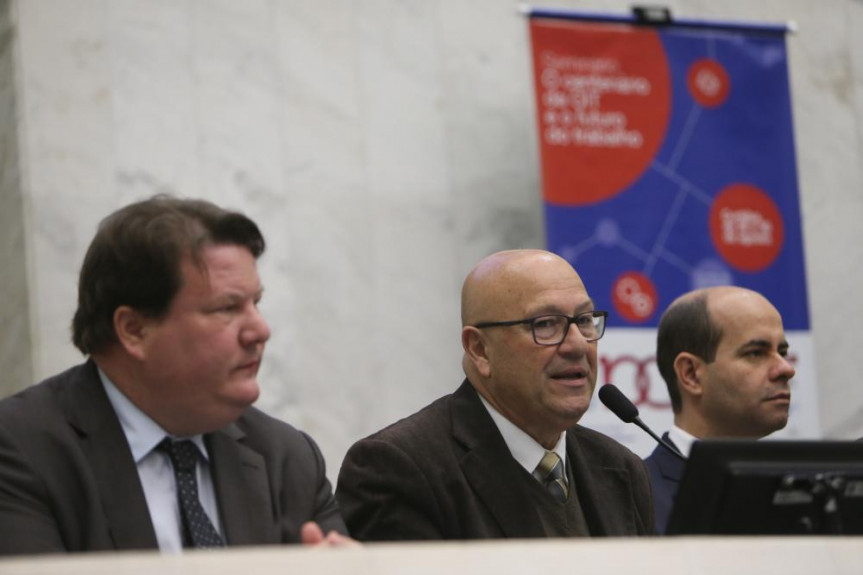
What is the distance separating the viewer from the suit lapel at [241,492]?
9.91 ft

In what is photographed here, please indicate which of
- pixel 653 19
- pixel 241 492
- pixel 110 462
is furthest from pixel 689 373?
pixel 653 19

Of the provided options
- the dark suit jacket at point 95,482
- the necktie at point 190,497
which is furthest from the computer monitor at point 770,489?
the necktie at point 190,497

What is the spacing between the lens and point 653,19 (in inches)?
282

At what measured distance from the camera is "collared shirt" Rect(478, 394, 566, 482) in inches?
152

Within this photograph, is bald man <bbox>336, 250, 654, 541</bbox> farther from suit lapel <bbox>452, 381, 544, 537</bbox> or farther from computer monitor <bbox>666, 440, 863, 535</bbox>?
computer monitor <bbox>666, 440, 863, 535</bbox>

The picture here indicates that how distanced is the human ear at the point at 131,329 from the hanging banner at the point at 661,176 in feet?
12.2

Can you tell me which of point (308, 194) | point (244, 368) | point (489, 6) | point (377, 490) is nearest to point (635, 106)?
point (489, 6)

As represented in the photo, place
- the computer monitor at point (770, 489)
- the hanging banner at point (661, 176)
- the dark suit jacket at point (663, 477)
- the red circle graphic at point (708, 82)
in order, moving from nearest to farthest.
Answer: the computer monitor at point (770, 489), the dark suit jacket at point (663, 477), the hanging banner at point (661, 176), the red circle graphic at point (708, 82)

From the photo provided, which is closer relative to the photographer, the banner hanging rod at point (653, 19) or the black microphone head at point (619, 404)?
the black microphone head at point (619, 404)

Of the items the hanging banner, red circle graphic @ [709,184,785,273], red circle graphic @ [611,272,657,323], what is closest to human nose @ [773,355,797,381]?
the hanging banner

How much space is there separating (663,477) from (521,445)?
2.26ft

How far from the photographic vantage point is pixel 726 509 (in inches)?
111

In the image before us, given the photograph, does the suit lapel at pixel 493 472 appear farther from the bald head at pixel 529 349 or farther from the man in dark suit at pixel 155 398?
the man in dark suit at pixel 155 398

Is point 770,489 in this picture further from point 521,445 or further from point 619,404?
point 521,445
